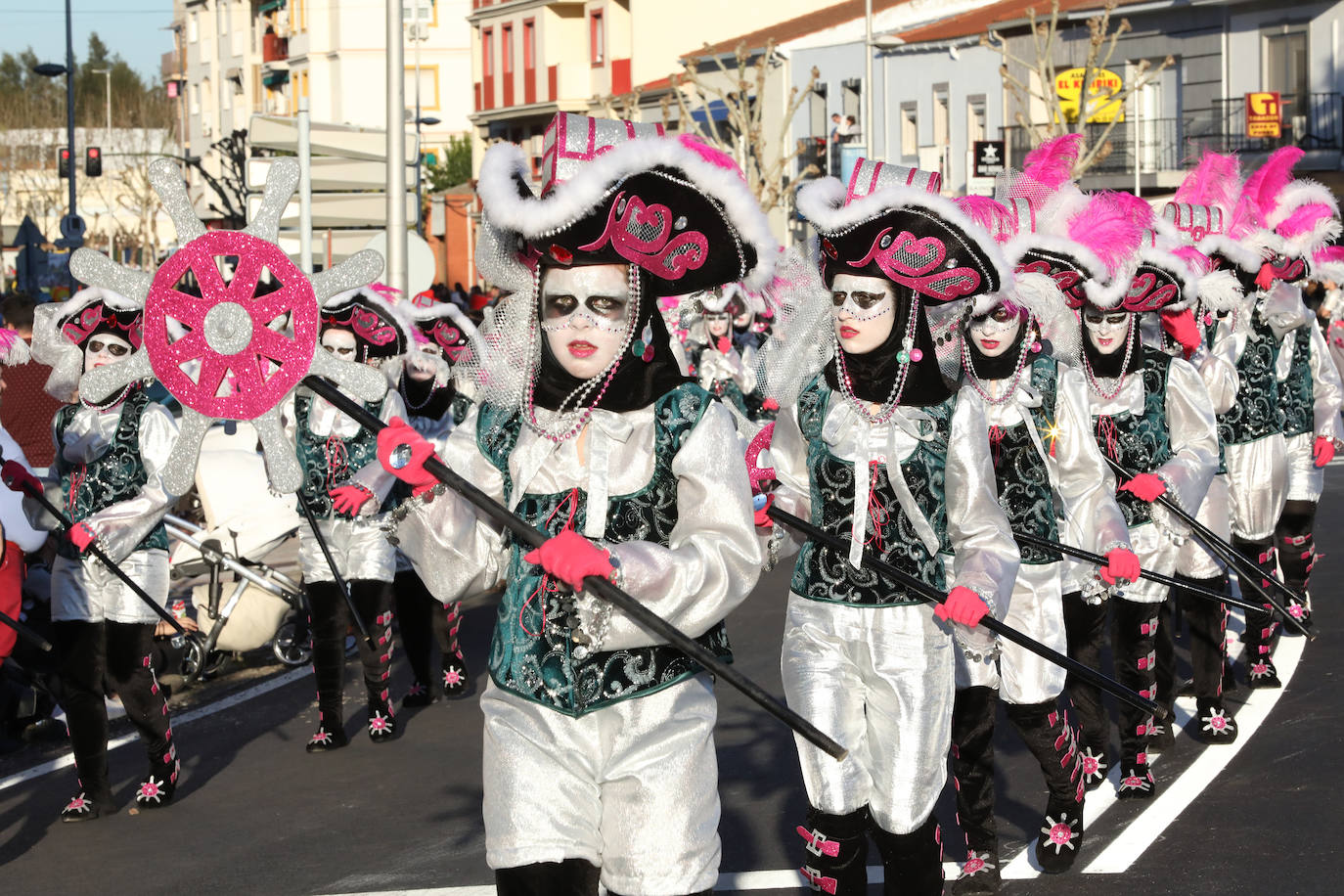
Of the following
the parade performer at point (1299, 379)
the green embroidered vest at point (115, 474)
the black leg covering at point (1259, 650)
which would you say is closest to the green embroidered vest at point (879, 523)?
the green embroidered vest at point (115, 474)

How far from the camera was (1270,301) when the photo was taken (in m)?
11.0

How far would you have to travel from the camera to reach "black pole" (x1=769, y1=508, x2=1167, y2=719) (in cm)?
535

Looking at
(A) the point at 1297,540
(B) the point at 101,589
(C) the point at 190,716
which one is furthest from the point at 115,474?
(A) the point at 1297,540

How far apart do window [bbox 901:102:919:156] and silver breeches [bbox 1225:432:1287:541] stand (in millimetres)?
41709

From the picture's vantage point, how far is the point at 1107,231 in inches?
312

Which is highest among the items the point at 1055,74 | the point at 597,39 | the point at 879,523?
the point at 597,39

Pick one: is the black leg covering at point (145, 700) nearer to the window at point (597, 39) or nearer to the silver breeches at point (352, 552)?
the silver breeches at point (352, 552)

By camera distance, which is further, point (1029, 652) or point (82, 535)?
point (82, 535)

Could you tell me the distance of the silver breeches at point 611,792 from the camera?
464 centimetres

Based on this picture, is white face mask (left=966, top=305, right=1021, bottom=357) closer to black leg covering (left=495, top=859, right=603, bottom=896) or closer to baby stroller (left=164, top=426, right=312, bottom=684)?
black leg covering (left=495, top=859, right=603, bottom=896)

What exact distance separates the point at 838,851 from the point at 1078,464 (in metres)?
2.56

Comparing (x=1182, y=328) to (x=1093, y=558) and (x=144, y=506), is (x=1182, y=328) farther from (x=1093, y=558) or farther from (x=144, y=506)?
(x=144, y=506)

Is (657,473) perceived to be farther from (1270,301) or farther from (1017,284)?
(1270,301)

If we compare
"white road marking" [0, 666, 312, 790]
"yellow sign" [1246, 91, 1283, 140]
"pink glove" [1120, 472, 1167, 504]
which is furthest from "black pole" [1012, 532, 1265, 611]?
"yellow sign" [1246, 91, 1283, 140]
